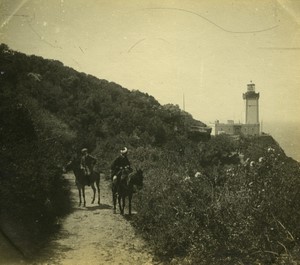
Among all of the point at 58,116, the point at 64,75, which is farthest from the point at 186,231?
the point at 64,75

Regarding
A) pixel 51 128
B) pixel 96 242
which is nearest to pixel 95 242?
pixel 96 242

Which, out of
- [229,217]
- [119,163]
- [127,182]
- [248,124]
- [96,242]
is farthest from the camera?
[248,124]

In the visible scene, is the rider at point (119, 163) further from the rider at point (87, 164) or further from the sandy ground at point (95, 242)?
the sandy ground at point (95, 242)

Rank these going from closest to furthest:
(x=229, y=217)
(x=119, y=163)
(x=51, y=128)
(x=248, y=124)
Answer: (x=229, y=217) → (x=119, y=163) → (x=51, y=128) → (x=248, y=124)

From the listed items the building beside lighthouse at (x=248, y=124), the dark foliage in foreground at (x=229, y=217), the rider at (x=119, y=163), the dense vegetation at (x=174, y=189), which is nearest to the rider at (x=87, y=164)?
the dense vegetation at (x=174, y=189)

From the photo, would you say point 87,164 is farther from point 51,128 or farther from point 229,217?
point 229,217

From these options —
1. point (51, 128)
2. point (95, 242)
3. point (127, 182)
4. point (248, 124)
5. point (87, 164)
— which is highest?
point (248, 124)
